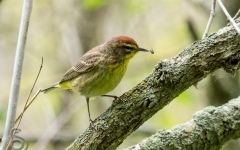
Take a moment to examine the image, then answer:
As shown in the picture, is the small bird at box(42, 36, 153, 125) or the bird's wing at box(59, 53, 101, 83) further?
the bird's wing at box(59, 53, 101, 83)

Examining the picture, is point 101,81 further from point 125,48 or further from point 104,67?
point 125,48

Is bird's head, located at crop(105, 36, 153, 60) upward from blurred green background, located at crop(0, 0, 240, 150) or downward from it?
downward

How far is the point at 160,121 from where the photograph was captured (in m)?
6.07

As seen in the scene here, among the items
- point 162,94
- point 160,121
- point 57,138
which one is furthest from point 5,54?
point 162,94

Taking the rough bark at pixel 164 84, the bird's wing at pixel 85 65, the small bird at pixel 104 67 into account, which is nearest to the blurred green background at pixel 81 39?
the bird's wing at pixel 85 65

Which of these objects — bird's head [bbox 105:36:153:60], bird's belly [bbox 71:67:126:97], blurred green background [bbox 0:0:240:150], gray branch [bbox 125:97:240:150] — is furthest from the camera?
blurred green background [bbox 0:0:240:150]

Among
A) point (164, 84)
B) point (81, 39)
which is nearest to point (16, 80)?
point (164, 84)

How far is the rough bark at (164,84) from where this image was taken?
2418mm

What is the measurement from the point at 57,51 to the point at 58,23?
0.62m

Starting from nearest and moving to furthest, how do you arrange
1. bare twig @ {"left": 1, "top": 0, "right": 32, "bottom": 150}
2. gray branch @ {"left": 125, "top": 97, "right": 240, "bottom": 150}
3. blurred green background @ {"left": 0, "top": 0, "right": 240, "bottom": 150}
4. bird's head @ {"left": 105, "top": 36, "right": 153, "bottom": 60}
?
bare twig @ {"left": 1, "top": 0, "right": 32, "bottom": 150} < gray branch @ {"left": 125, "top": 97, "right": 240, "bottom": 150} < bird's head @ {"left": 105, "top": 36, "right": 153, "bottom": 60} < blurred green background @ {"left": 0, "top": 0, "right": 240, "bottom": 150}

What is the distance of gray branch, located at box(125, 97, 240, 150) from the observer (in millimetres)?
2836

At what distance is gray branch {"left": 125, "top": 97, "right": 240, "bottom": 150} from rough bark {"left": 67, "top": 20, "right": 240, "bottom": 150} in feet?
1.07

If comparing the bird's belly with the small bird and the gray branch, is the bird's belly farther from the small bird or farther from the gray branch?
the gray branch

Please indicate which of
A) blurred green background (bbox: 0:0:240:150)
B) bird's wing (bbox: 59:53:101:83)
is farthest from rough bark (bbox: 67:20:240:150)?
blurred green background (bbox: 0:0:240:150)
